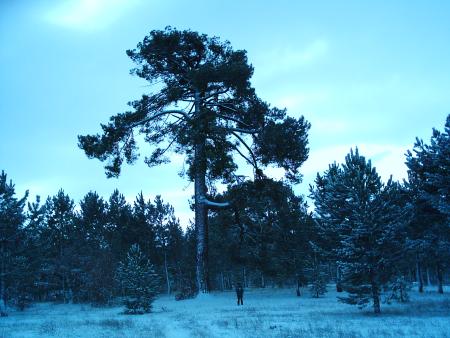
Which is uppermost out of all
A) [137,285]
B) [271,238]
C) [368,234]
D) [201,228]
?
[201,228]

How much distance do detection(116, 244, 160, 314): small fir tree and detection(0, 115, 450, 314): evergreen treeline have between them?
0.19 feet

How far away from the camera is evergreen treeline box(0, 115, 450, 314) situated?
17.5m

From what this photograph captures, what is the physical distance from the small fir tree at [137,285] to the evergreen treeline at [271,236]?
2.3 inches

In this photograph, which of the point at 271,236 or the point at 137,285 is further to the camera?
the point at 271,236

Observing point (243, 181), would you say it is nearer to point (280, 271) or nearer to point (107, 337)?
point (280, 271)

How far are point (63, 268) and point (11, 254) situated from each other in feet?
54.7

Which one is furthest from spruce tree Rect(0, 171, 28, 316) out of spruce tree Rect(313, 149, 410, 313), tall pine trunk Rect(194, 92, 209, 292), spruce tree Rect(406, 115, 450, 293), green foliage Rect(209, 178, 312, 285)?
spruce tree Rect(406, 115, 450, 293)

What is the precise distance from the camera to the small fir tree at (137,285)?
2383cm

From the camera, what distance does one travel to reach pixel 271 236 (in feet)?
117

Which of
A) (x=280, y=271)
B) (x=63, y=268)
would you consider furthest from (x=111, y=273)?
(x=280, y=271)

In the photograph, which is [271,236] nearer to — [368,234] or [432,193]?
[432,193]

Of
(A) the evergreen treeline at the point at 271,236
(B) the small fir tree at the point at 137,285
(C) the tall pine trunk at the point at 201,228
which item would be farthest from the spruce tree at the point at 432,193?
(B) the small fir tree at the point at 137,285

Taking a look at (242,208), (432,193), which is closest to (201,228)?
(242,208)

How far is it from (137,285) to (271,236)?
14498mm
